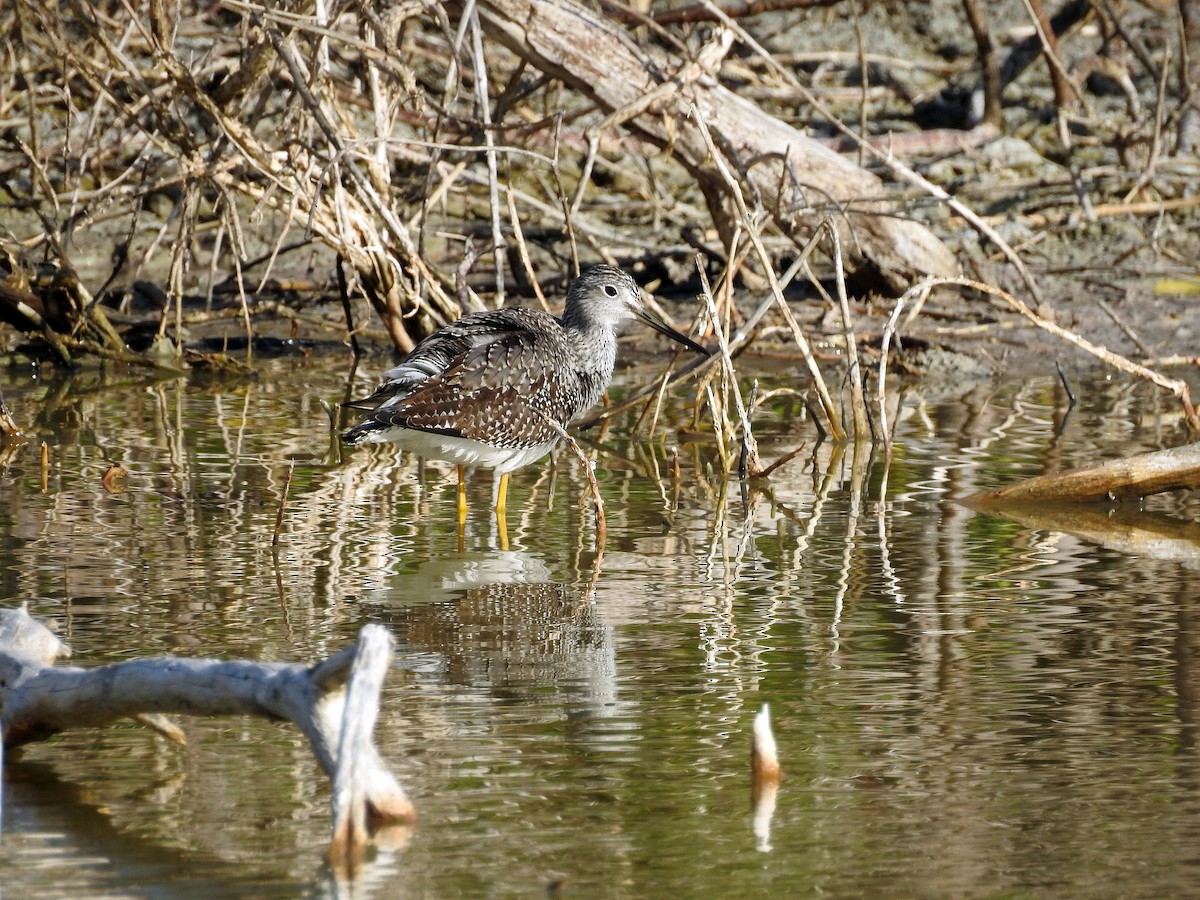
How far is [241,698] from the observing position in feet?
12.5

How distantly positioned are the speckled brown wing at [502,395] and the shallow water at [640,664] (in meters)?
0.38

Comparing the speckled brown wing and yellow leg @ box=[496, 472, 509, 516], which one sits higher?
the speckled brown wing

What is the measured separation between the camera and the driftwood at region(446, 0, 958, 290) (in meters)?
9.29

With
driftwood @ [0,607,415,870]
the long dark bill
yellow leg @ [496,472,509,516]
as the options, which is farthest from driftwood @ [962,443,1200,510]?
driftwood @ [0,607,415,870]

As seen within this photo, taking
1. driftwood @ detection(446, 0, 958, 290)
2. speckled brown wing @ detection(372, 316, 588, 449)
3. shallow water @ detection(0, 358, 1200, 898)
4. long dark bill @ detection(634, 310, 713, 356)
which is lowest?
shallow water @ detection(0, 358, 1200, 898)

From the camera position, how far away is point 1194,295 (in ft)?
39.2

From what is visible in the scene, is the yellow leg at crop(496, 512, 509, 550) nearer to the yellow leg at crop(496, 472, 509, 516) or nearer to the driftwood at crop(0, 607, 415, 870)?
the yellow leg at crop(496, 472, 509, 516)

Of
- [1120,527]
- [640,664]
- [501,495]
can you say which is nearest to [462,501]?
[501,495]

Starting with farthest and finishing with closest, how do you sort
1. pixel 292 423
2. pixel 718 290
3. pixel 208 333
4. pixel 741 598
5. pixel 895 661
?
pixel 208 333 → pixel 292 423 → pixel 718 290 → pixel 741 598 → pixel 895 661

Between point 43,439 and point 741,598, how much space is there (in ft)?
13.9

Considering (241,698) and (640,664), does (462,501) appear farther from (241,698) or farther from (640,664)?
(241,698)

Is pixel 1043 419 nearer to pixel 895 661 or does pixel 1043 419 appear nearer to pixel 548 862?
pixel 895 661

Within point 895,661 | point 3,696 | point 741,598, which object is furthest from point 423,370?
point 3,696

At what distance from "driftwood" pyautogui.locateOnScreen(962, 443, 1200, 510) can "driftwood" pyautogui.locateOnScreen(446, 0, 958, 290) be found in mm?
2054
